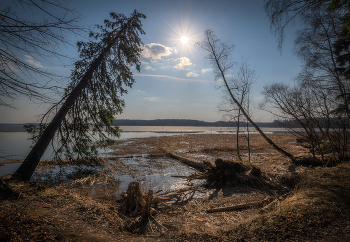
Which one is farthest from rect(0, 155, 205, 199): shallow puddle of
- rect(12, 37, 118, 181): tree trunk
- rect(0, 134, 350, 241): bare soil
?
rect(0, 134, 350, 241): bare soil

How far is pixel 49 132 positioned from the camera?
6.96 m

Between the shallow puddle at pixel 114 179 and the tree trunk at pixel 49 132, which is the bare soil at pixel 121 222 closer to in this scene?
the shallow puddle at pixel 114 179

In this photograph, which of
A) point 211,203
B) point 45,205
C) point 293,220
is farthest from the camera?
point 211,203

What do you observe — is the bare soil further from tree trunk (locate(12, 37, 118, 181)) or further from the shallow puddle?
tree trunk (locate(12, 37, 118, 181))

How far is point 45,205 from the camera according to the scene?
12.0ft

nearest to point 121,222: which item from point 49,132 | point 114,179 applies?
point 114,179

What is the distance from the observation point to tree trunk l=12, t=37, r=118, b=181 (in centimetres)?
636

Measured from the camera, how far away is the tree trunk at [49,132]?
6362 millimetres

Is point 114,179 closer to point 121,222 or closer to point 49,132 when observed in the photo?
point 49,132

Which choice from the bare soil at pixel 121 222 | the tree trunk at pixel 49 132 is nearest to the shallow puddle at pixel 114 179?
the tree trunk at pixel 49 132

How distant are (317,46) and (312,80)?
1.89 m

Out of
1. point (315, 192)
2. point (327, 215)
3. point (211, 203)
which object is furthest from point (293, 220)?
point (211, 203)

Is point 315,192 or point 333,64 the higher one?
point 333,64

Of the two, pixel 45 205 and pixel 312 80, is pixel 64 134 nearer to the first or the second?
pixel 45 205
